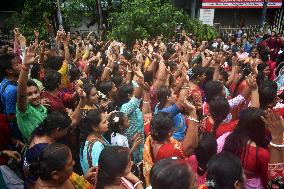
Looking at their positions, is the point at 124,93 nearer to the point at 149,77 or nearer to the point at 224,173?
the point at 149,77

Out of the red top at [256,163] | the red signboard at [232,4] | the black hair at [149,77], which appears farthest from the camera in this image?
the red signboard at [232,4]

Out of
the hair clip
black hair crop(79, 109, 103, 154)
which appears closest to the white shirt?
the hair clip

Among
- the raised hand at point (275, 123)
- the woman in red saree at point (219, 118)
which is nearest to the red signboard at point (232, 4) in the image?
the woman in red saree at point (219, 118)

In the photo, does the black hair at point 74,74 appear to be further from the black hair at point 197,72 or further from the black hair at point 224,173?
the black hair at point 224,173

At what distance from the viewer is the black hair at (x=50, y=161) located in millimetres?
2516

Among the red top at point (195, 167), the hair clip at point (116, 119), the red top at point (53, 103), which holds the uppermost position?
the red top at point (53, 103)

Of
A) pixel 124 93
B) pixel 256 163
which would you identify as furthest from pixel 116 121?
pixel 256 163

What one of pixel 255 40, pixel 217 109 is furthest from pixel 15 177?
pixel 255 40

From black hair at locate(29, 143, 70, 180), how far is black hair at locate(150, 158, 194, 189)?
29.2 inches

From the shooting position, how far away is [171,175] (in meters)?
2.16

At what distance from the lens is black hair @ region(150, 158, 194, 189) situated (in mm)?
2139

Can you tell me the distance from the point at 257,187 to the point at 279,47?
9.79 meters

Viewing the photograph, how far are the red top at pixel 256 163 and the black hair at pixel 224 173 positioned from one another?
0.42m

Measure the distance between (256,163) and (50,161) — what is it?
64.3 inches
